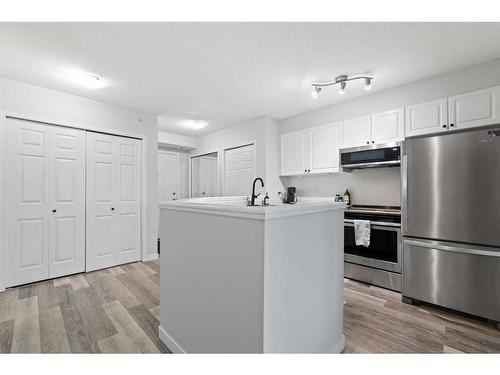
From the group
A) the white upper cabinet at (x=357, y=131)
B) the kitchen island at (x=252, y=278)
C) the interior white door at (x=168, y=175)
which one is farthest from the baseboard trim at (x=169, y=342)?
the interior white door at (x=168, y=175)

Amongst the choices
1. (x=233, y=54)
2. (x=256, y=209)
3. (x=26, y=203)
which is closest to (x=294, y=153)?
(x=233, y=54)

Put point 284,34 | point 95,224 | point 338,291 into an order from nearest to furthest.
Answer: point 338,291 < point 284,34 < point 95,224

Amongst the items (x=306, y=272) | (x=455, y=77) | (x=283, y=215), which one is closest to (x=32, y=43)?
(x=283, y=215)

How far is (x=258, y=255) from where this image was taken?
42.8 inches

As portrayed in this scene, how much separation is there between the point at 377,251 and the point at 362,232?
0.92 ft

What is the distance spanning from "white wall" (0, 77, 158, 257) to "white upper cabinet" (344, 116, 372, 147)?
3160 mm

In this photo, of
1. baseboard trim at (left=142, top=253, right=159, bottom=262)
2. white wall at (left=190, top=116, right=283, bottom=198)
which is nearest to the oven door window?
white wall at (left=190, top=116, right=283, bottom=198)

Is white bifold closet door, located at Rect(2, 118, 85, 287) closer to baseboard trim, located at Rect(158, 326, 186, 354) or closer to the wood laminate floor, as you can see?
the wood laminate floor

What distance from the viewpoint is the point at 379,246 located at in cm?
285

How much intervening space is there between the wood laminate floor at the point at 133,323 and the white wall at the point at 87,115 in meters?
1.47

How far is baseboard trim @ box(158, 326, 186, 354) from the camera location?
5.19 ft

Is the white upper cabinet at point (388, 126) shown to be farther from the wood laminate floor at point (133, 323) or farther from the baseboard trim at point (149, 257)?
the baseboard trim at point (149, 257)

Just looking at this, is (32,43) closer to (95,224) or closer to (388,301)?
(95,224)

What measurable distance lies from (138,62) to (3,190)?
7.25 feet
